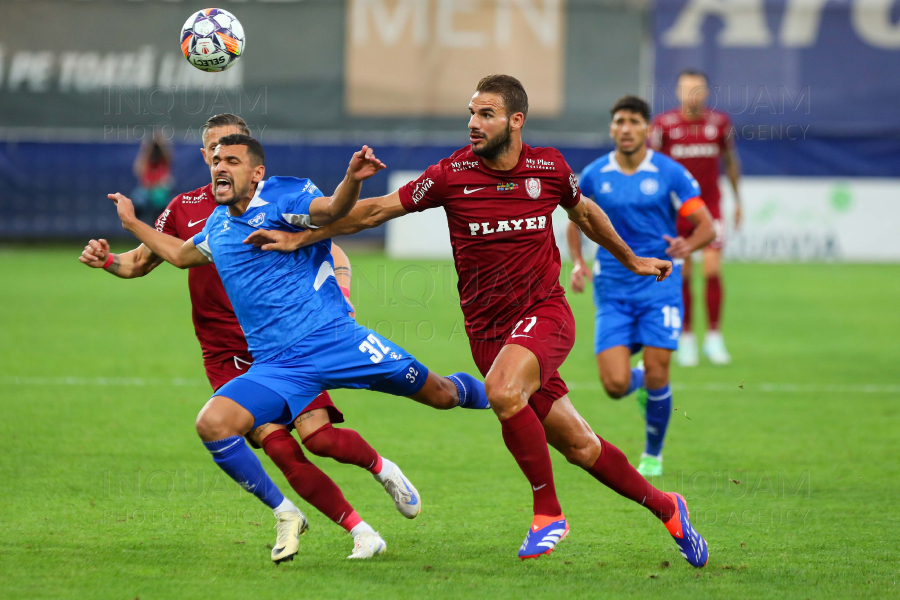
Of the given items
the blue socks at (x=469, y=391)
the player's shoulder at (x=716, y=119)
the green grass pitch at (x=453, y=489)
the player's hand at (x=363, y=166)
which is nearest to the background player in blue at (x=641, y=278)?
the green grass pitch at (x=453, y=489)

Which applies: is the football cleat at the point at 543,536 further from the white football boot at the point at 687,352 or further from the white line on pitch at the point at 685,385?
the white football boot at the point at 687,352

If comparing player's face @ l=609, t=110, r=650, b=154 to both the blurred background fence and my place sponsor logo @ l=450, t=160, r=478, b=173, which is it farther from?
the blurred background fence

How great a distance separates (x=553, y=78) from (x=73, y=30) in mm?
10666

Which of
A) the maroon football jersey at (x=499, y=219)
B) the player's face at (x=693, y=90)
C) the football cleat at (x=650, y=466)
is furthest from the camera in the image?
the player's face at (x=693, y=90)

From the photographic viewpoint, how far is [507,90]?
4.69m

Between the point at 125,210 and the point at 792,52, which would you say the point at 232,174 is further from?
the point at 792,52

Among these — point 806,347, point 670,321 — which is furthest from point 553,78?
point 670,321

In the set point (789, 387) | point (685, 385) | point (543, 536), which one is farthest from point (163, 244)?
point (789, 387)

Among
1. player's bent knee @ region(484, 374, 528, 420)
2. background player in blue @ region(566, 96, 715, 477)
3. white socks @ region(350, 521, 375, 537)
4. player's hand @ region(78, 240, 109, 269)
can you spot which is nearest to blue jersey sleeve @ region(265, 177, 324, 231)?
player's hand @ region(78, 240, 109, 269)

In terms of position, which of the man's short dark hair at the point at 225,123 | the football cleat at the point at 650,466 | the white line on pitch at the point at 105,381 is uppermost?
the man's short dark hair at the point at 225,123

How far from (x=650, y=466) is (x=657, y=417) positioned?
299 mm

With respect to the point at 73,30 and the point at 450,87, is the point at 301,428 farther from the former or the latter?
the point at 73,30

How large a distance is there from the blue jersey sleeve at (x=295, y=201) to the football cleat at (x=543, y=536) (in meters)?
1.64

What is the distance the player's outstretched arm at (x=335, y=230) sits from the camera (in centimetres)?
452
